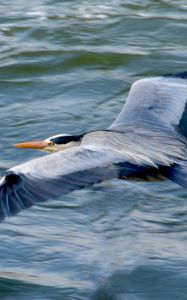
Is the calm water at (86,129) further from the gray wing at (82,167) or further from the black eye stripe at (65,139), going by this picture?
the gray wing at (82,167)

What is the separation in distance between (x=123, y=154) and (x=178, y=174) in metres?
0.43

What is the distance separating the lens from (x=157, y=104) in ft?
29.1

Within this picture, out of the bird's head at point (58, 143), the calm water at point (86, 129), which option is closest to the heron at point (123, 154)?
the bird's head at point (58, 143)

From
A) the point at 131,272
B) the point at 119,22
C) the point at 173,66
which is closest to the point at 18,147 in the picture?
the point at 131,272

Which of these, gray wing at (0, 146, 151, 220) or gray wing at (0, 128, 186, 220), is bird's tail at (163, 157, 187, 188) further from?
gray wing at (0, 146, 151, 220)

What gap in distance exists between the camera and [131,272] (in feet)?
25.0

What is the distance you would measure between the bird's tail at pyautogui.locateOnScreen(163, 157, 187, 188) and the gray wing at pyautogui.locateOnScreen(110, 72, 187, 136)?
2.97 feet

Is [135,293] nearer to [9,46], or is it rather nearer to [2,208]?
[2,208]

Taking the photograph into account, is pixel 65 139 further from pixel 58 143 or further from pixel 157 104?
pixel 157 104

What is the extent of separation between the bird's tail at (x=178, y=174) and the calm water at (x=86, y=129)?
591mm

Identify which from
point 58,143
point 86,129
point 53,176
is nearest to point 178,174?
point 53,176

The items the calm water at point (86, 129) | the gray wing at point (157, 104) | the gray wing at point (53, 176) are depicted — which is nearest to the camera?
the gray wing at point (53, 176)

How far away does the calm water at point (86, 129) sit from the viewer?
751cm

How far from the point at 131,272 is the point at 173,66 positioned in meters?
4.66
